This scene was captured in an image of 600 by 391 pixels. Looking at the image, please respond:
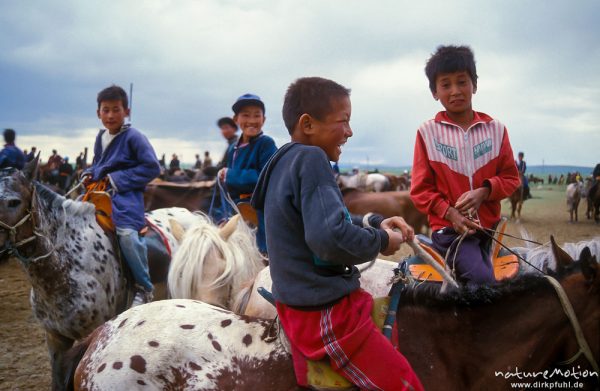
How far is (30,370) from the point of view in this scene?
185 inches

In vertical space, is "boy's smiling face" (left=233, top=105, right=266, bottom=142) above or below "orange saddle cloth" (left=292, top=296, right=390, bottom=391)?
above

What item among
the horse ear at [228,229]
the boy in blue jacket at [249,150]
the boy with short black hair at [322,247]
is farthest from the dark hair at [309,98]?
the boy in blue jacket at [249,150]

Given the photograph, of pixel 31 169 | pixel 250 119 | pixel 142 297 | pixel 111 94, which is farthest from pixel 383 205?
pixel 31 169

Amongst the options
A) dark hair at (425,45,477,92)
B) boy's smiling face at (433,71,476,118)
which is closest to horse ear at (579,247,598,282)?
boy's smiling face at (433,71,476,118)

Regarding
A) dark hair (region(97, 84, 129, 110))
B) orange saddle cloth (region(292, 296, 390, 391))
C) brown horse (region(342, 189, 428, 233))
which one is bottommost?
brown horse (region(342, 189, 428, 233))

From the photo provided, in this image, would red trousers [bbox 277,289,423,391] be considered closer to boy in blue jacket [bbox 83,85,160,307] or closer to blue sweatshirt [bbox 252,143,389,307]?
blue sweatshirt [bbox 252,143,389,307]

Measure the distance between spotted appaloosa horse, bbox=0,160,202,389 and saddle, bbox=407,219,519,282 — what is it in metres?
2.53

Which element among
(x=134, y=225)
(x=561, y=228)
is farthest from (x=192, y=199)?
(x=561, y=228)

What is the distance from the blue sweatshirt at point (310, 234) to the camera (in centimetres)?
153

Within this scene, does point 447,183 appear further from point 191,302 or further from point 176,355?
point 176,355

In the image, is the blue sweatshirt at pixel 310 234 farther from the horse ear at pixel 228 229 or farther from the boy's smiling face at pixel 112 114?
the boy's smiling face at pixel 112 114

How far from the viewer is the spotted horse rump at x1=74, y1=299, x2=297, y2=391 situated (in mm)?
1704

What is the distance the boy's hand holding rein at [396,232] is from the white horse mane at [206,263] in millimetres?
1886

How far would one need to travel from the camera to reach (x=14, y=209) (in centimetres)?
339
